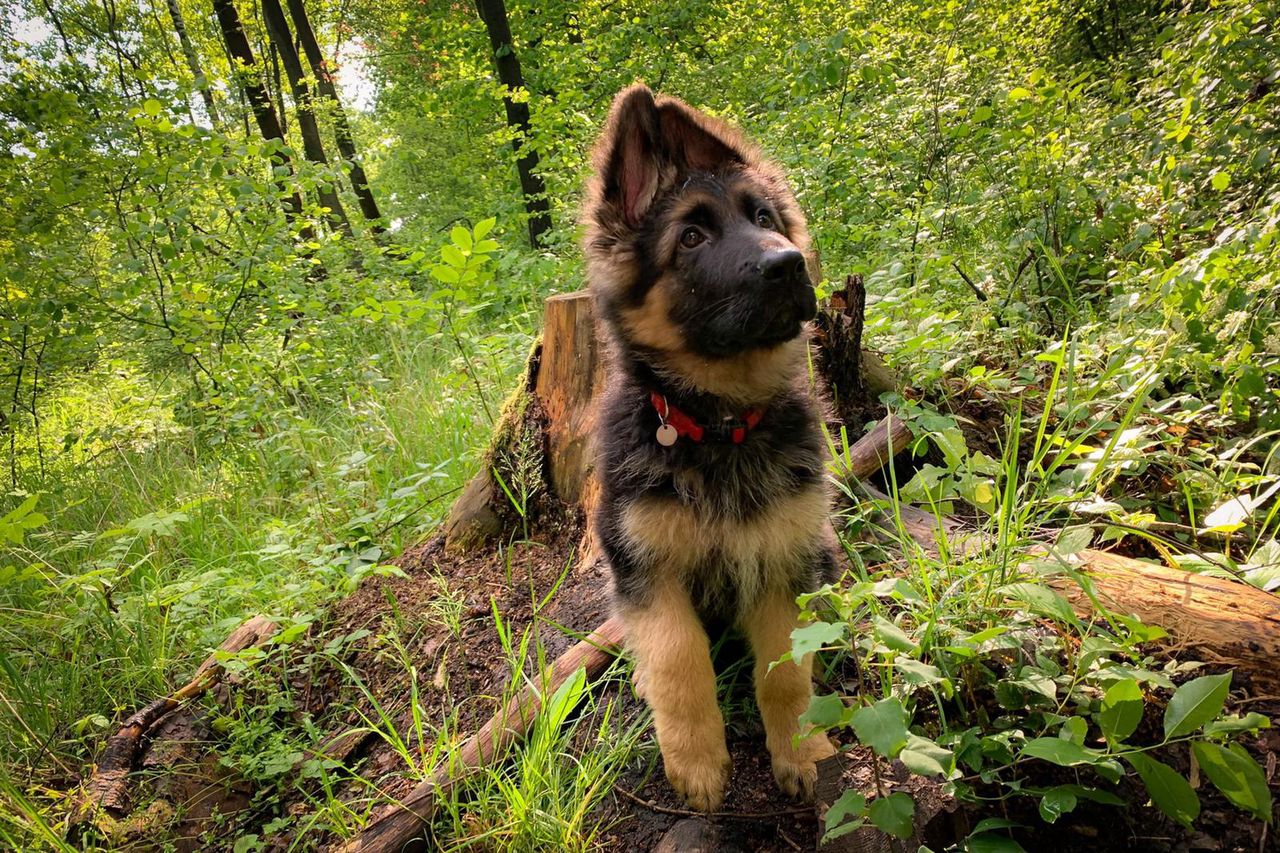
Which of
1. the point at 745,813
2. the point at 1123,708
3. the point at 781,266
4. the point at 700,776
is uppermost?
the point at 781,266

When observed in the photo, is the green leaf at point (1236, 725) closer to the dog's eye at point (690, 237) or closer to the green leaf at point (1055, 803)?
the green leaf at point (1055, 803)

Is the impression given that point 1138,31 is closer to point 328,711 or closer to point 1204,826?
point 1204,826

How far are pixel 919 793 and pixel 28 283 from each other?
6.64m

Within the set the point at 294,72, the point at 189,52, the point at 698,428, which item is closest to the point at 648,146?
the point at 698,428

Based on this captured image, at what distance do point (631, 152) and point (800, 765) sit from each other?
2207mm

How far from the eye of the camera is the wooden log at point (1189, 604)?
1.95m

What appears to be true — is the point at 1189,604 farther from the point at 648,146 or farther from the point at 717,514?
the point at 648,146

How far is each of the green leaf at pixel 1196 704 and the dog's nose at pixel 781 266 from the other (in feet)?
4.76

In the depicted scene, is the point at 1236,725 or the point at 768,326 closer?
the point at 1236,725

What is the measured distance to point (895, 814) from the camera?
1.43 meters

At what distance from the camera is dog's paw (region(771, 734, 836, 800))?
Answer: 6.61ft

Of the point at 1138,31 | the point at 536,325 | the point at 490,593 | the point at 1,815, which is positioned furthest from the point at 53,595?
the point at 1138,31

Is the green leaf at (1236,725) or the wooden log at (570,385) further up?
the wooden log at (570,385)

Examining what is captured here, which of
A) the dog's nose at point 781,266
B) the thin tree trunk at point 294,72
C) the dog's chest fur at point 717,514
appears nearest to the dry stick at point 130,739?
the dog's chest fur at point 717,514
